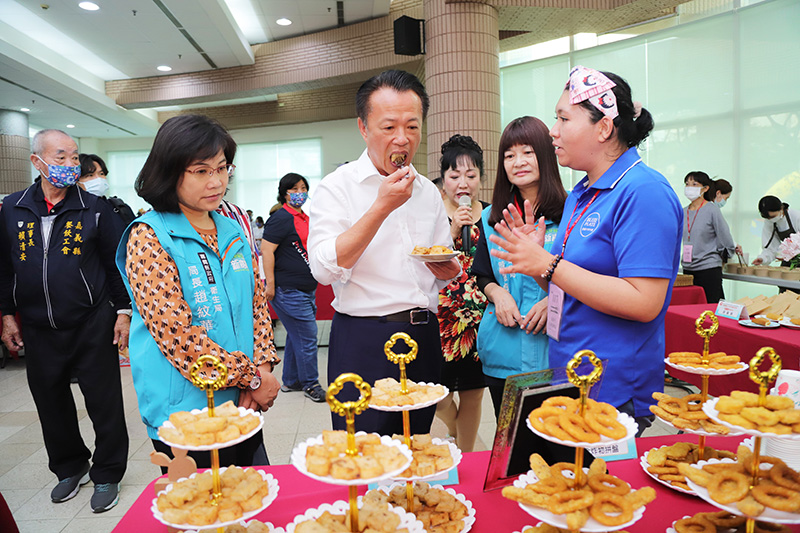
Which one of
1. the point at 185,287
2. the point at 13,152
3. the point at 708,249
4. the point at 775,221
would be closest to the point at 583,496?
the point at 185,287

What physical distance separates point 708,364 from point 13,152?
13.3 m

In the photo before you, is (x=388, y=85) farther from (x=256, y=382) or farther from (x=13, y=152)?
(x=13, y=152)

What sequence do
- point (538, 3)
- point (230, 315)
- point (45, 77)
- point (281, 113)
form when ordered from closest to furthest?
point (230, 315) < point (538, 3) < point (45, 77) < point (281, 113)

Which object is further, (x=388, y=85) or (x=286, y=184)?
(x=286, y=184)

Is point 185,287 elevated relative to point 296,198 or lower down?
lower down

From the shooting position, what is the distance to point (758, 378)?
0.88m

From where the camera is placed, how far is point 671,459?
3.75ft

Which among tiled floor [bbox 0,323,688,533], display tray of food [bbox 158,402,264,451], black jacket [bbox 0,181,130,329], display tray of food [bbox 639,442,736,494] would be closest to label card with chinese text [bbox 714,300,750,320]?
tiled floor [bbox 0,323,688,533]

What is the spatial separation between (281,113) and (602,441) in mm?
13357

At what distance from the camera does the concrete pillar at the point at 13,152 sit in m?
10.7

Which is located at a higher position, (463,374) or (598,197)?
(598,197)

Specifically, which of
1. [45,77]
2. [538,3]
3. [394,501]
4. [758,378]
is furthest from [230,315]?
[45,77]

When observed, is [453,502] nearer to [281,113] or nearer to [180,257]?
[180,257]

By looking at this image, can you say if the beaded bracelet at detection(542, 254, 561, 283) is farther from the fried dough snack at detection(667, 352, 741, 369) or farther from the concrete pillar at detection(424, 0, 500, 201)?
the concrete pillar at detection(424, 0, 500, 201)
